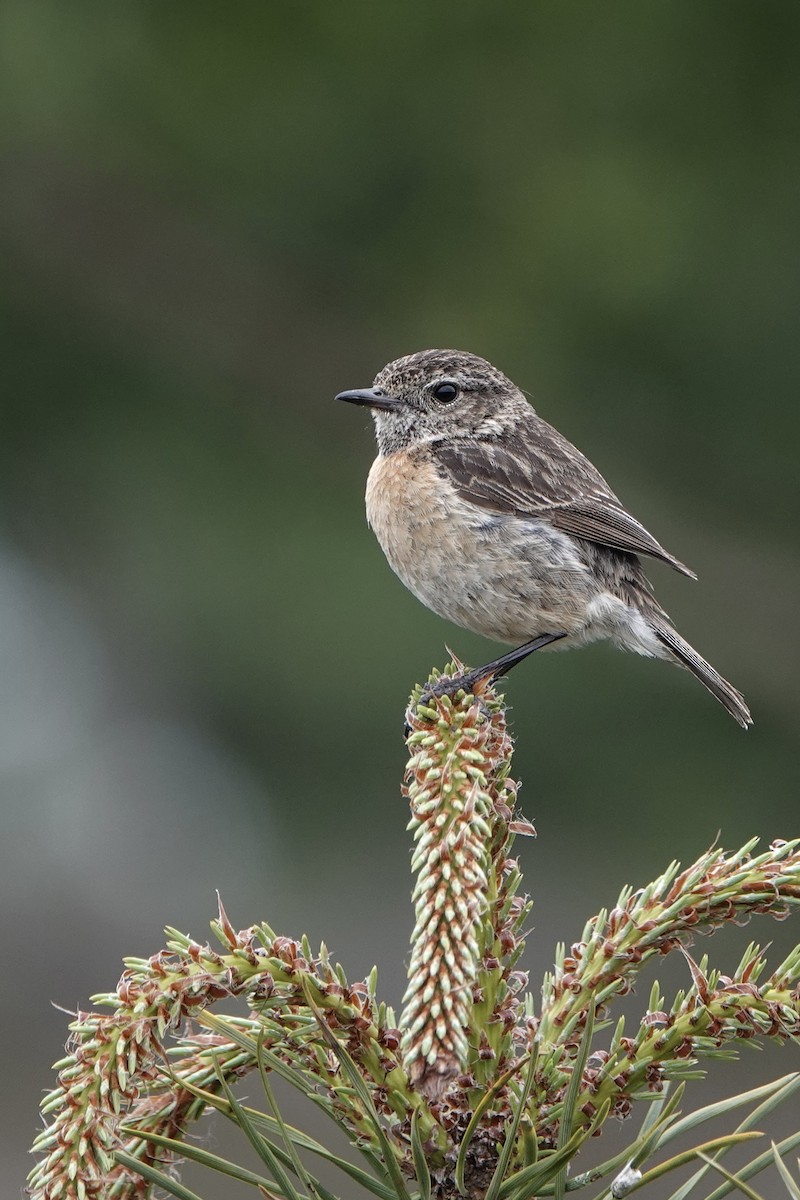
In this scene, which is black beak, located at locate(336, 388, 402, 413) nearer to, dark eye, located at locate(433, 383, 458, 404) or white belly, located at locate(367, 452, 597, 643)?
dark eye, located at locate(433, 383, 458, 404)

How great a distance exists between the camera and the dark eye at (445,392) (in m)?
4.58

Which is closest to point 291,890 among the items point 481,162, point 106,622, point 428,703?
point 106,622

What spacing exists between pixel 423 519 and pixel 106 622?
13.1 ft

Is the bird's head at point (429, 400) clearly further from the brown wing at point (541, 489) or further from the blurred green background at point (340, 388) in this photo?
the blurred green background at point (340, 388)

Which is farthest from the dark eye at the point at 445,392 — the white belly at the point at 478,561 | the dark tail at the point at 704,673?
the dark tail at the point at 704,673

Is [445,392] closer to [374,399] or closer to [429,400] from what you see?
[429,400]

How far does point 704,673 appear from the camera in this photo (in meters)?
4.14

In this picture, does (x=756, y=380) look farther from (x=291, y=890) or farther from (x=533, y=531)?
(x=291, y=890)

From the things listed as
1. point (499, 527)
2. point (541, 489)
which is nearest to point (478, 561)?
point (499, 527)

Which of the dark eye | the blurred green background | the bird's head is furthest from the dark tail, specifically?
the blurred green background

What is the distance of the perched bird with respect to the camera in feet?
13.1

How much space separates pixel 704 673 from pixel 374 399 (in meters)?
1.39

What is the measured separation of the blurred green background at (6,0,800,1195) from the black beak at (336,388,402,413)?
162cm

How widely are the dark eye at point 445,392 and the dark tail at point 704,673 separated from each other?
1060mm
